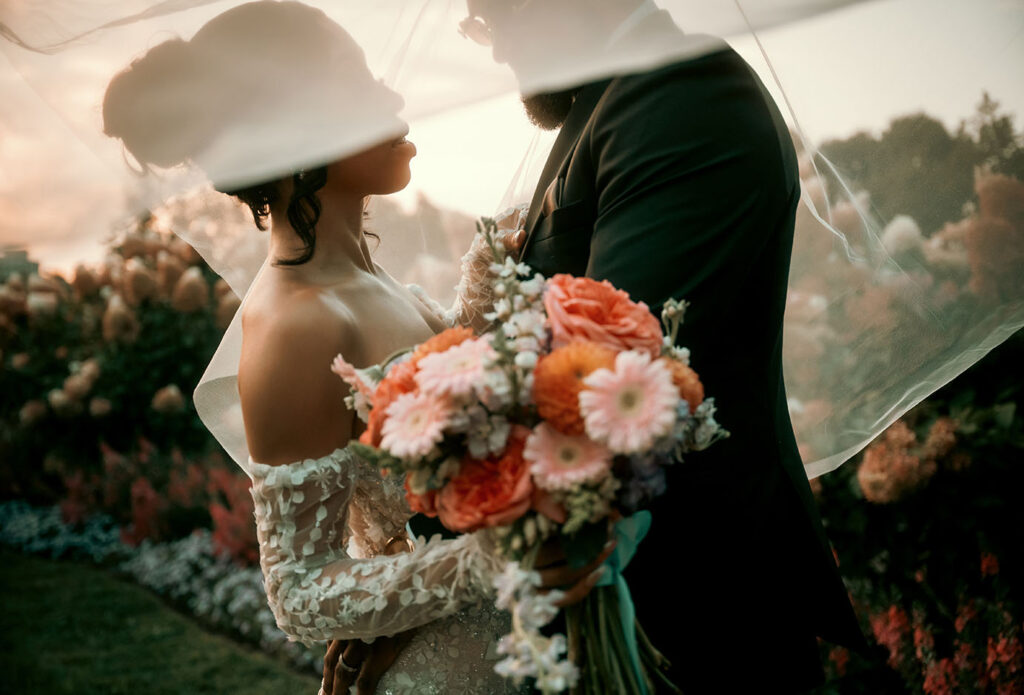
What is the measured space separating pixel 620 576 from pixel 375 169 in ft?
4.54

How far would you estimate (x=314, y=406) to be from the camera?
6.47ft

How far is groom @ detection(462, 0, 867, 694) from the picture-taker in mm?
1749

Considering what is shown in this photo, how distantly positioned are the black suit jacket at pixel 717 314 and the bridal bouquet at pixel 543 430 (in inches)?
13.8

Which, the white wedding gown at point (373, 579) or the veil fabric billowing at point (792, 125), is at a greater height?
the veil fabric billowing at point (792, 125)

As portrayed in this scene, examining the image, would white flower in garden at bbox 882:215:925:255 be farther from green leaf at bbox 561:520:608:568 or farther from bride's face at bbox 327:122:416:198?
green leaf at bbox 561:520:608:568

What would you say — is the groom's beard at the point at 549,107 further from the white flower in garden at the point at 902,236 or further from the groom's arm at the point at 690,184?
the white flower in garden at the point at 902,236

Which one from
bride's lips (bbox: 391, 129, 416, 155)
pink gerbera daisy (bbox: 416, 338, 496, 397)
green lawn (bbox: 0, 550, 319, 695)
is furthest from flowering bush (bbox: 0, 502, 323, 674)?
pink gerbera daisy (bbox: 416, 338, 496, 397)

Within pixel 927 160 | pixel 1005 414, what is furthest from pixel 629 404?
pixel 1005 414

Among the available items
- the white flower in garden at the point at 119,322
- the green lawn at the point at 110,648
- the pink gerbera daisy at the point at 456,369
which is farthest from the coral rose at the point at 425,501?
the white flower in garden at the point at 119,322

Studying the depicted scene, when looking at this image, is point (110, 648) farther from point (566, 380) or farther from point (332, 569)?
point (566, 380)

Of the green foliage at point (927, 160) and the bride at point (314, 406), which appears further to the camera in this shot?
the green foliage at point (927, 160)

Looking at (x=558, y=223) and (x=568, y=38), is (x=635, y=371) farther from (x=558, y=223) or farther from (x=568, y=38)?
(x=568, y=38)

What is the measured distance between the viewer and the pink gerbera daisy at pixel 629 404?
1200 millimetres

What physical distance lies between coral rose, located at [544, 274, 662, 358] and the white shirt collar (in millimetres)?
724
